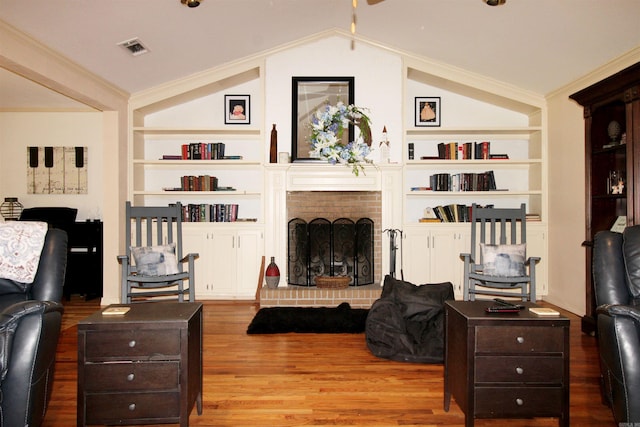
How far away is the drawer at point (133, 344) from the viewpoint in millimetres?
1778

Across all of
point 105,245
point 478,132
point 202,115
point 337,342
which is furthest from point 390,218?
point 105,245

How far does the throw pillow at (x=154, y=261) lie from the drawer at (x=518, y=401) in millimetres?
2709

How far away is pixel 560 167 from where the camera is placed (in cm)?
455

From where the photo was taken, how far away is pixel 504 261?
3.58 m

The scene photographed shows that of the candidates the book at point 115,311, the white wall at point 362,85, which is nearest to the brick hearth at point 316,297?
the white wall at point 362,85

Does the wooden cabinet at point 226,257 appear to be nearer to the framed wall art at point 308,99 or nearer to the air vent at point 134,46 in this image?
the framed wall art at point 308,99

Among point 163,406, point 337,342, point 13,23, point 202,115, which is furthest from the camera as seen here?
point 202,115

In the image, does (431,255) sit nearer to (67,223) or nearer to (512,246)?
(512,246)

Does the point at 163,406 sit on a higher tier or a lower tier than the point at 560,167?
lower

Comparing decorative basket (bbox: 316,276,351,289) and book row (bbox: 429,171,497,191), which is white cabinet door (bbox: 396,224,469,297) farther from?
decorative basket (bbox: 316,276,351,289)

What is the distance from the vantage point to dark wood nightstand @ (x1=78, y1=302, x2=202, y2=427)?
1772 millimetres

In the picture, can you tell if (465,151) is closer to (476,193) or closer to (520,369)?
(476,193)

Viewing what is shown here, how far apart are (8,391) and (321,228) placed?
3549mm

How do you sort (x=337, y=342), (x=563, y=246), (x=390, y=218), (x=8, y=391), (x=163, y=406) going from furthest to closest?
(x=390, y=218) < (x=563, y=246) < (x=337, y=342) < (x=163, y=406) < (x=8, y=391)
